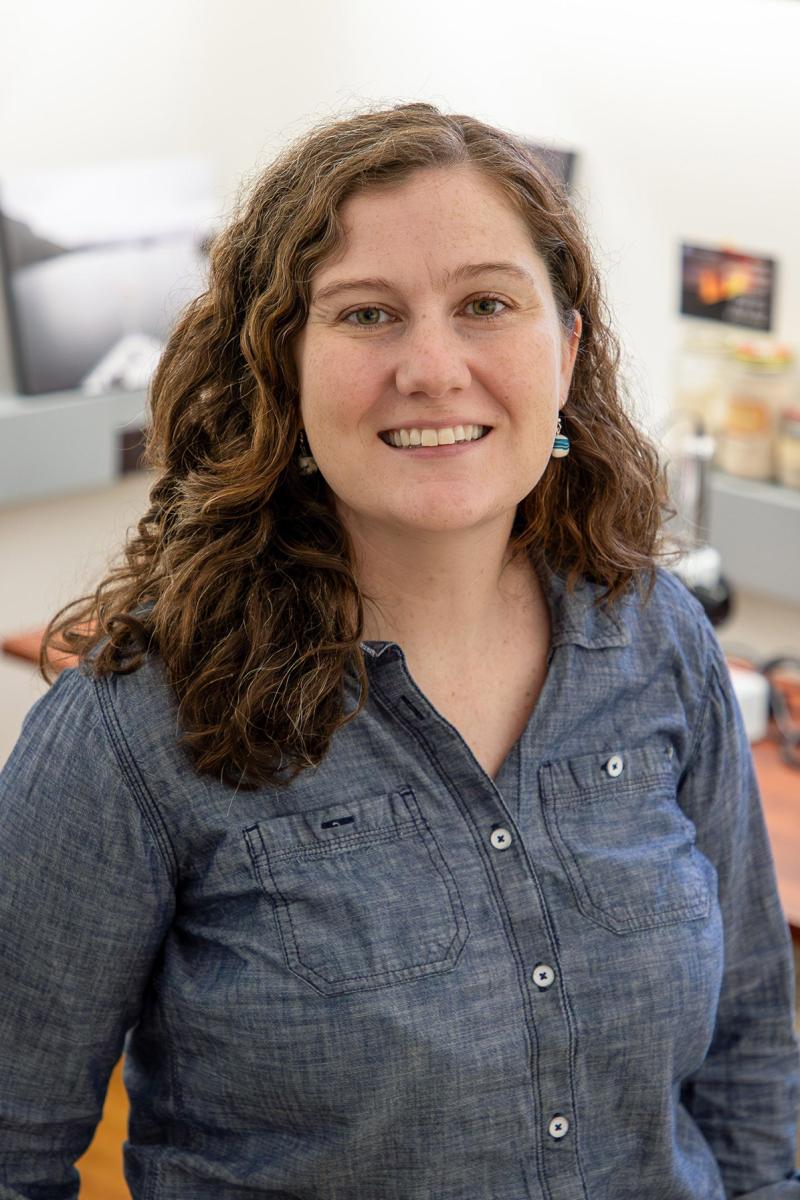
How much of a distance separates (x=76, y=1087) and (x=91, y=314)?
73.1 inches

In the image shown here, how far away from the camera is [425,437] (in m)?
1.12

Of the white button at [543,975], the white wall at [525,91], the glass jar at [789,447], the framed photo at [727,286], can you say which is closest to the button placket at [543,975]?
the white button at [543,975]

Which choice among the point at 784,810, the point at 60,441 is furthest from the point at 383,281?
the point at 60,441

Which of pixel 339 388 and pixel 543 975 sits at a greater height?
pixel 339 388

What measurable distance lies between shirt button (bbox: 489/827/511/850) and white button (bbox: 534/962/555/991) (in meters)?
0.09

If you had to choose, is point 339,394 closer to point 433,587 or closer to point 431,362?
point 431,362

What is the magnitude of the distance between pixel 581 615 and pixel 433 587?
146mm

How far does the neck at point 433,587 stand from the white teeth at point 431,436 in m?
0.08

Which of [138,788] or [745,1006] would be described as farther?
[745,1006]

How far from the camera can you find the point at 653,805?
50.2 inches

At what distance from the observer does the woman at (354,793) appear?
3.67 feet

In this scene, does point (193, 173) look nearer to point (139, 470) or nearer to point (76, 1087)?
point (139, 470)

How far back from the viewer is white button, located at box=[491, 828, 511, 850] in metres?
1.19

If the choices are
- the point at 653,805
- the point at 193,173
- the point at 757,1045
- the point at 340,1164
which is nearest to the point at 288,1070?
the point at 340,1164
